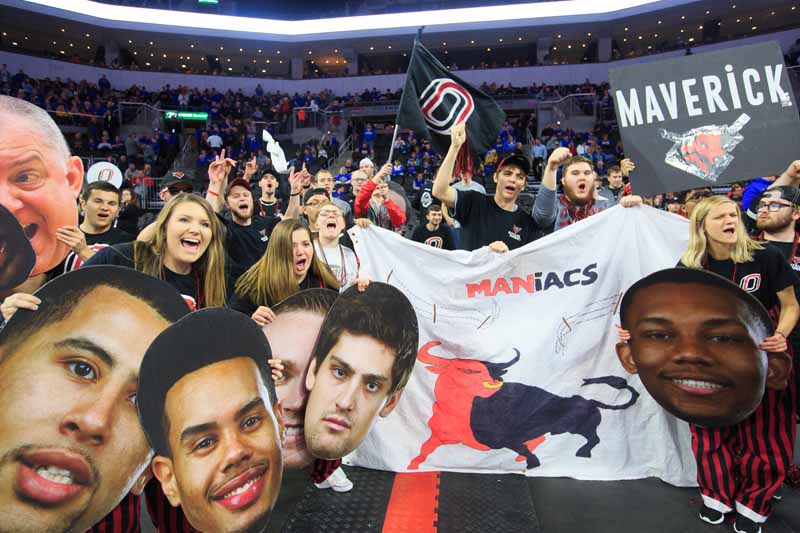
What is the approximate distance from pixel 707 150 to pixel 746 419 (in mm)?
1577

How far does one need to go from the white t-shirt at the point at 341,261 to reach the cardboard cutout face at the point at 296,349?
12.4 inches

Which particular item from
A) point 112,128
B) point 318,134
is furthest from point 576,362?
point 112,128

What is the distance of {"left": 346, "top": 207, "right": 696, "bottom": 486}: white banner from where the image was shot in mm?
3422

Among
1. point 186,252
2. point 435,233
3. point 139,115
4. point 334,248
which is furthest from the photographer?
point 139,115

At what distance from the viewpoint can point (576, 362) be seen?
347cm

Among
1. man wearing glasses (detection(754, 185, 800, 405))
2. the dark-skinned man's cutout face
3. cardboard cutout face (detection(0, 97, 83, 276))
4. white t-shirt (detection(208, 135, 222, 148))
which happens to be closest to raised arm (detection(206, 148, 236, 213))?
cardboard cutout face (detection(0, 97, 83, 276))

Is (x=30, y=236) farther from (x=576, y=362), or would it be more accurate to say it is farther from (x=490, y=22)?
(x=490, y=22)

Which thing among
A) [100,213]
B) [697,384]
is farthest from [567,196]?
[100,213]

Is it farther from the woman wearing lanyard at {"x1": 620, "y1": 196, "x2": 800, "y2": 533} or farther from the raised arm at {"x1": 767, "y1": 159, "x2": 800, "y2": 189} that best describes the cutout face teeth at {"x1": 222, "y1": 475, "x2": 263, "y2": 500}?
the raised arm at {"x1": 767, "y1": 159, "x2": 800, "y2": 189}

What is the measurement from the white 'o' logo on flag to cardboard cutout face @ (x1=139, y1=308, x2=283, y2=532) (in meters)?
2.40

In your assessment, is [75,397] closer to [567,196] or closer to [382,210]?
[567,196]

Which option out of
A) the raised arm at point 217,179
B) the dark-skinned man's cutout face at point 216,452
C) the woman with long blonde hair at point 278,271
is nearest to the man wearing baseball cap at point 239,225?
the raised arm at point 217,179

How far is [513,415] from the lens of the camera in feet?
11.4

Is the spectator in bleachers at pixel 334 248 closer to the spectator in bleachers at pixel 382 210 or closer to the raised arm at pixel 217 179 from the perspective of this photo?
the raised arm at pixel 217 179
